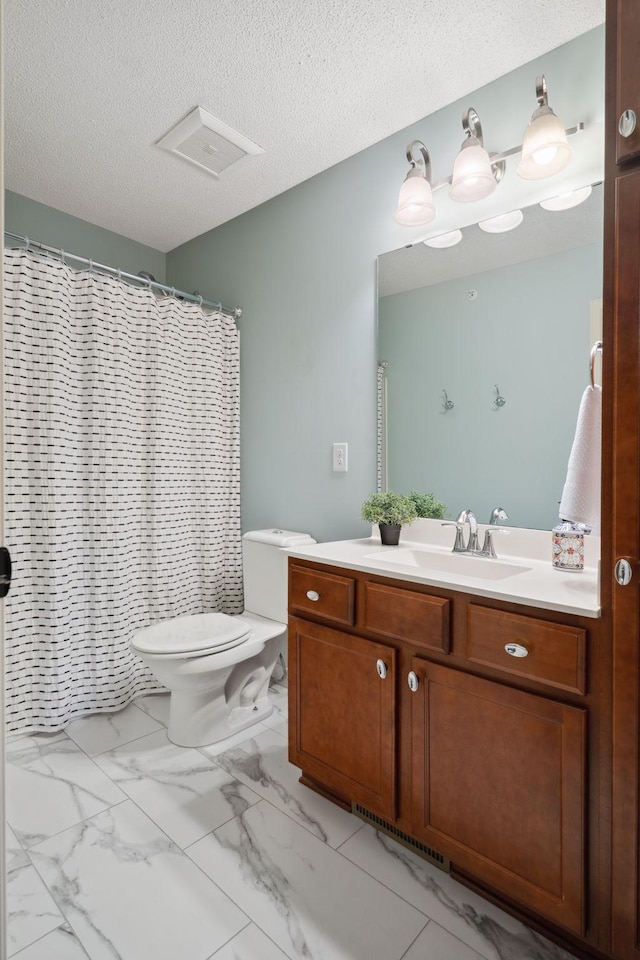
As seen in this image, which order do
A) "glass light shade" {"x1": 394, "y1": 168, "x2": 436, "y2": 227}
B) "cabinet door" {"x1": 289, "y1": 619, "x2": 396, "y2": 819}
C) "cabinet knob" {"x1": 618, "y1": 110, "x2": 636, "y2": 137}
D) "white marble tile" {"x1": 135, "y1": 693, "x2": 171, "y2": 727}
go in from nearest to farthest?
"cabinet knob" {"x1": 618, "y1": 110, "x2": 636, "y2": 137}, "cabinet door" {"x1": 289, "y1": 619, "x2": 396, "y2": 819}, "glass light shade" {"x1": 394, "y1": 168, "x2": 436, "y2": 227}, "white marble tile" {"x1": 135, "y1": 693, "x2": 171, "y2": 727}

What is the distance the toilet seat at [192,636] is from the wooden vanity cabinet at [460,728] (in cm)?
43

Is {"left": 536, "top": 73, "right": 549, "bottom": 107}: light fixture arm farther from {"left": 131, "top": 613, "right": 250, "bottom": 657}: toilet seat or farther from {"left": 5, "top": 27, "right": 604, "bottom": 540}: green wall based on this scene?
{"left": 131, "top": 613, "right": 250, "bottom": 657}: toilet seat

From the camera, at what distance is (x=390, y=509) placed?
191 cm

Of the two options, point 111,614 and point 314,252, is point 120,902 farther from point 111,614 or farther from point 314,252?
point 314,252

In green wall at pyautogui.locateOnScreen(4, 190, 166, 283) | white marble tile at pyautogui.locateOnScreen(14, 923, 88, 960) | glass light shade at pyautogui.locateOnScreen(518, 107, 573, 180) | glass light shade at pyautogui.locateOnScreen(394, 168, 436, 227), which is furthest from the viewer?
green wall at pyautogui.locateOnScreen(4, 190, 166, 283)

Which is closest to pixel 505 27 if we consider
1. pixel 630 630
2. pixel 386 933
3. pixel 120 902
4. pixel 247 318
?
pixel 247 318

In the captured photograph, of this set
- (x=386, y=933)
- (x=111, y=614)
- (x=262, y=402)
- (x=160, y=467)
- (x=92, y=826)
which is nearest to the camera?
(x=386, y=933)

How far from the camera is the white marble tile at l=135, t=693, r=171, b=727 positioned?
7.22ft

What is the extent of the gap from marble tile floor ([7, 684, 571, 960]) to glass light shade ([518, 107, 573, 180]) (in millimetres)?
2122

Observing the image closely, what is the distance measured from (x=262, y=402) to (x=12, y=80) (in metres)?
1.55

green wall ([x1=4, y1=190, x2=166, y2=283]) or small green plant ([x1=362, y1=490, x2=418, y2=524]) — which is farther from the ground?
green wall ([x1=4, y1=190, x2=166, y2=283])

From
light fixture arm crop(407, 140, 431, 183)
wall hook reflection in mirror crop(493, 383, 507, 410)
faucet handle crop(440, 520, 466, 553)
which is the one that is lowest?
faucet handle crop(440, 520, 466, 553)

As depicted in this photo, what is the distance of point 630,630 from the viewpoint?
1.00 m

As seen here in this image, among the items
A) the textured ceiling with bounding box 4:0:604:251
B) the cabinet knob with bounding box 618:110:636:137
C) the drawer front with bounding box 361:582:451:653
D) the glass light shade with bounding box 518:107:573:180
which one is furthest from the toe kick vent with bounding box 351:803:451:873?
the textured ceiling with bounding box 4:0:604:251
